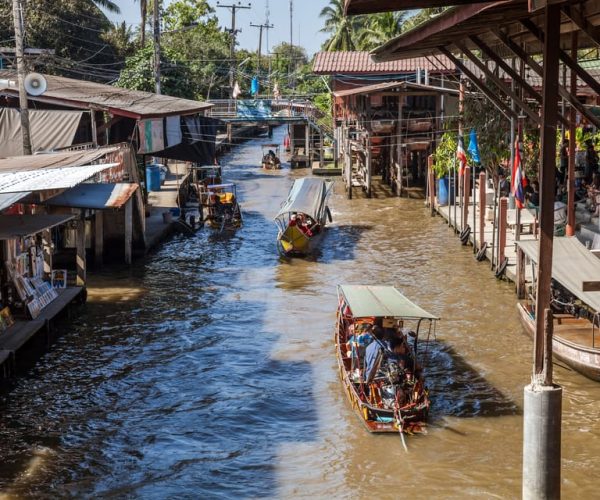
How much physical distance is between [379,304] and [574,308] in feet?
14.5

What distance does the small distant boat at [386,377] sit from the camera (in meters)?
13.5

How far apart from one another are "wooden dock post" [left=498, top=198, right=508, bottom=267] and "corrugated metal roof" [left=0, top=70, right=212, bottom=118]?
1121 cm

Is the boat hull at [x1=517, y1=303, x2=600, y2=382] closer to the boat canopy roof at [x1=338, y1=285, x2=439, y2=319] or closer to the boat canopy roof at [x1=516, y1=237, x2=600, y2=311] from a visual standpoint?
the boat canopy roof at [x1=516, y1=237, x2=600, y2=311]

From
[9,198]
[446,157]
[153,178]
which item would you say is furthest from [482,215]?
[153,178]

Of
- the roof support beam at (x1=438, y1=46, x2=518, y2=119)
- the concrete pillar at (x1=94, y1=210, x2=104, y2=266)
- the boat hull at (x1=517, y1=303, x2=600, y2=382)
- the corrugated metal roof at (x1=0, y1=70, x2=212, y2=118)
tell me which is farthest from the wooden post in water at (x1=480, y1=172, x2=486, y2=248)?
the concrete pillar at (x1=94, y1=210, x2=104, y2=266)

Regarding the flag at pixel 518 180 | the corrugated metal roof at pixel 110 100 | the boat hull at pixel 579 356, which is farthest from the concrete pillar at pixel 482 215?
the corrugated metal roof at pixel 110 100

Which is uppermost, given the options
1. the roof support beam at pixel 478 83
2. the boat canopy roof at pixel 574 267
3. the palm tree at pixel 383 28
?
the palm tree at pixel 383 28

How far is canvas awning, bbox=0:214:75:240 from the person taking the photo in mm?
15820

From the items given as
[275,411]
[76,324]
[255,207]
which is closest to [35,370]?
[76,324]

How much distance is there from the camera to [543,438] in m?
8.42

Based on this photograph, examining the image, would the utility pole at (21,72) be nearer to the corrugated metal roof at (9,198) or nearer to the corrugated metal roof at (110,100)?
the corrugated metal roof at (110,100)

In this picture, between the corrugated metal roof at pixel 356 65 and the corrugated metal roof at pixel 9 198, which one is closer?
the corrugated metal roof at pixel 9 198

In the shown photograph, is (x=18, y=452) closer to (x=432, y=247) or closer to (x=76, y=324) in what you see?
(x=76, y=324)

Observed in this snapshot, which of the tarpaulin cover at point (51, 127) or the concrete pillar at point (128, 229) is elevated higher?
the tarpaulin cover at point (51, 127)
